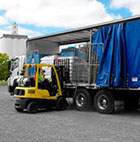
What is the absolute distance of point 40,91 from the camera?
1053cm

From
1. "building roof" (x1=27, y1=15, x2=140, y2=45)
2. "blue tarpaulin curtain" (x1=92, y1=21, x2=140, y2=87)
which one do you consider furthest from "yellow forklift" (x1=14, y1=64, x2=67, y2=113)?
"blue tarpaulin curtain" (x1=92, y1=21, x2=140, y2=87)

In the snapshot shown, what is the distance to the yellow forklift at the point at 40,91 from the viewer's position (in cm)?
1022

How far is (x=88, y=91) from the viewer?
1096cm

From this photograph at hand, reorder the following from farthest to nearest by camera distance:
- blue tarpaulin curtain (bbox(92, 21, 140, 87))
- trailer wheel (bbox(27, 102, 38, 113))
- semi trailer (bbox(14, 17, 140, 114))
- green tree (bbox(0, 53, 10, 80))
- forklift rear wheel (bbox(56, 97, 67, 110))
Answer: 1. green tree (bbox(0, 53, 10, 80))
2. forklift rear wheel (bbox(56, 97, 67, 110))
3. trailer wheel (bbox(27, 102, 38, 113))
4. semi trailer (bbox(14, 17, 140, 114))
5. blue tarpaulin curtain (bbox(92, 21, 140, 87))

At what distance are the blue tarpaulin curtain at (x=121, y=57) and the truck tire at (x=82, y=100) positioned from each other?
3.43ft

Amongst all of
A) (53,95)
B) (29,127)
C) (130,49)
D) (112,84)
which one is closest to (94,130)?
(29,127)

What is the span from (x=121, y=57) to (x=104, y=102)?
6.64 feet

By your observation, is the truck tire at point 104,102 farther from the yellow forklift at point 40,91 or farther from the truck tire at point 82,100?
the yellow forklift at point 40,91

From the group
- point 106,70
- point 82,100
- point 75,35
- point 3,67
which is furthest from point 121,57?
point 3,67

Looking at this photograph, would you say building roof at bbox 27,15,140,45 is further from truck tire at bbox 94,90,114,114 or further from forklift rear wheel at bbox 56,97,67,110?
forklift rear wheel at bbox 56,97,67,110

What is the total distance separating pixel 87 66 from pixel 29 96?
2.82 metres

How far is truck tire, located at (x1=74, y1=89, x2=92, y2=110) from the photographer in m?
10.8

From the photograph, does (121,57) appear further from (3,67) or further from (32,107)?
(3,67)

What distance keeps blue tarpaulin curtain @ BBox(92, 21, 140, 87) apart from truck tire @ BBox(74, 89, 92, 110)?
1.05 metres
